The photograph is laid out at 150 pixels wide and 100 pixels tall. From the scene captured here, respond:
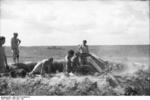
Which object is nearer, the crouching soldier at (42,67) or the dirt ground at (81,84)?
the dirt ground at (81,84)

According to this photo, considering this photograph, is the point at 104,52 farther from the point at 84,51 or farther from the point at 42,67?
the point at 42,67

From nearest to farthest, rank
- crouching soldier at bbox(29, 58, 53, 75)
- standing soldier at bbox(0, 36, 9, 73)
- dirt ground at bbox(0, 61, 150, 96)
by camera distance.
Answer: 1. dirt ground at bbox(0, 61, 150, 96)
2. crouching soldier at bbox(29, 58, 53, 75)
3. standing soldier at bbox(0, 36, 9, 73)

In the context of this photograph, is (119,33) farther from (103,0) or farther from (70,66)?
(70,66)

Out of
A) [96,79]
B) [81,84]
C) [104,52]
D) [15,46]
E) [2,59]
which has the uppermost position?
[15,46]

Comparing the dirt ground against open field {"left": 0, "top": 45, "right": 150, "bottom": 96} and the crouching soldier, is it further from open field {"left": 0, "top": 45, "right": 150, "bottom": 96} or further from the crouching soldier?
the crouching soldier

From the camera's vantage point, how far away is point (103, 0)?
807 centimetres

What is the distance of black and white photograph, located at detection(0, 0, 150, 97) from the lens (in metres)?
7.94

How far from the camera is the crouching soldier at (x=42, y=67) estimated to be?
7977 millimetres

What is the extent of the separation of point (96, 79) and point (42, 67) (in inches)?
57.5

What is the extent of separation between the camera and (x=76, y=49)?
26.5 feet

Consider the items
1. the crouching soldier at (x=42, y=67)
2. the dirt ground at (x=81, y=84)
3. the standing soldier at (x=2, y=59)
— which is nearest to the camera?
the dirt ground at (x=81, y=84)

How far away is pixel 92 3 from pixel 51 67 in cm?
204

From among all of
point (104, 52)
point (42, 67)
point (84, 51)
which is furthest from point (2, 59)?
point (104, 52)

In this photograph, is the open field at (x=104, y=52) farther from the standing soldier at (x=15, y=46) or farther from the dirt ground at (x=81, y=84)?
the dirt ground at (x=81, y=84)
